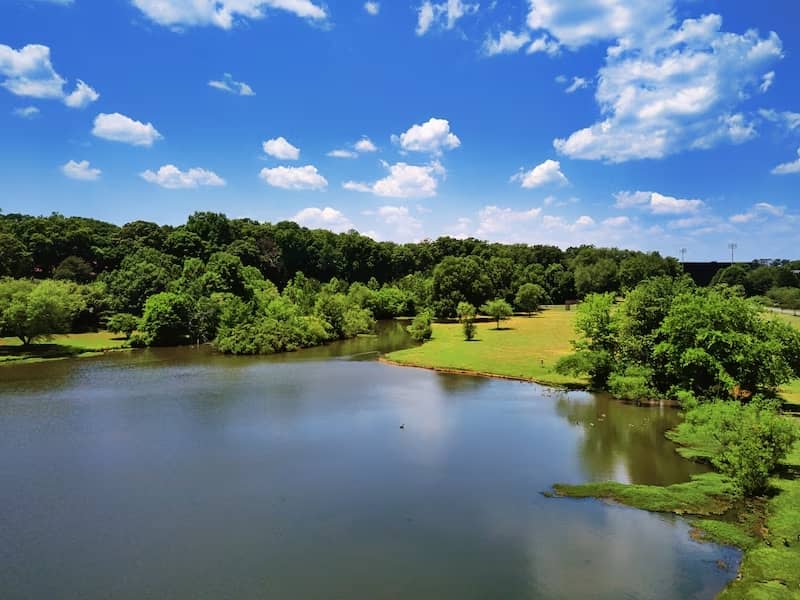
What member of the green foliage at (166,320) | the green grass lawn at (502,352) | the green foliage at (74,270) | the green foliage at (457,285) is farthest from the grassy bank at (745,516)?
the green foliage at (74,270)

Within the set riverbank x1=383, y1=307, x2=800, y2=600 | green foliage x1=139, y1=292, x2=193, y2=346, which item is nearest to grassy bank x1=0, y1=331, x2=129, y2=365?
green foliage x1=139, y1=292, x2=193, y2=346

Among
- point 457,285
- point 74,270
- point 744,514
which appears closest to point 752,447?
point 744,514

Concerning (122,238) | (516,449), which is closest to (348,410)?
(516,449)

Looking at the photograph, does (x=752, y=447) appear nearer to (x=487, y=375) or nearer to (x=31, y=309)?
(x=487, y=375)

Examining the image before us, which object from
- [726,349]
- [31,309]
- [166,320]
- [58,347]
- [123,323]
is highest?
[31,309]

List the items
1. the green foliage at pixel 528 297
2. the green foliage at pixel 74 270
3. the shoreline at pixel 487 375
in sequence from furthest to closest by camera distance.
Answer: the green foliage at pixel 528 297 < the green foliage at pixel 74 270 < the shoreline at pixel 487 375

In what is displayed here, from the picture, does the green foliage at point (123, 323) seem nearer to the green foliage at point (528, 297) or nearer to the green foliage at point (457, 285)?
the green foliage at point (457, 285)
